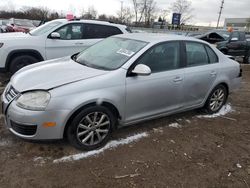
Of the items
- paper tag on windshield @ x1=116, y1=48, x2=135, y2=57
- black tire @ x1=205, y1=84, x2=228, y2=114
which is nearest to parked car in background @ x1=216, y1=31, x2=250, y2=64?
black tire @ x1=205, y1=84, x2=228, y2=114

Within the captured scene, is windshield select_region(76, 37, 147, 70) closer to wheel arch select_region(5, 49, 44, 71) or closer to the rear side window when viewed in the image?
wheel arch select_region(5, 49, 44, 71)

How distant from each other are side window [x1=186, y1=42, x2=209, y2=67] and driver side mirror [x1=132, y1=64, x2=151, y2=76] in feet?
3.76

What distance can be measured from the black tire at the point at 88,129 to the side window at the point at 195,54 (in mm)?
1792

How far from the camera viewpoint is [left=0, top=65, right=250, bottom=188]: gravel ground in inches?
117

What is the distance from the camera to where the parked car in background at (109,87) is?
3154 mm

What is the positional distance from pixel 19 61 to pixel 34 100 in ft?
12.3

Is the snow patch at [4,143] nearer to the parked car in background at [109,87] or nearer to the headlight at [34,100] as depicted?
the parked car in background at [109,87]

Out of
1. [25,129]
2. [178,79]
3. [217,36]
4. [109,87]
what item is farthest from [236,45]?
[25,129]

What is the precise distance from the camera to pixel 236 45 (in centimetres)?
1195

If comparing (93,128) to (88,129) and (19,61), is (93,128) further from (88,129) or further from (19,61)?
(19,61)

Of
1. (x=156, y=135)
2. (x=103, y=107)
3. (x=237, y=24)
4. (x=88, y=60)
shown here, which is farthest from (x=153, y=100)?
(x=237, y=24)

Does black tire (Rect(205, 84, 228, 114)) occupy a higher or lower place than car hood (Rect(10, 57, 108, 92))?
lower

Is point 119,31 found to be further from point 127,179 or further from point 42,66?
point 127,179

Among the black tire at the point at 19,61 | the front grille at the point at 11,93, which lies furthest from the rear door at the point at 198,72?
the black tire at the point at 19,61
